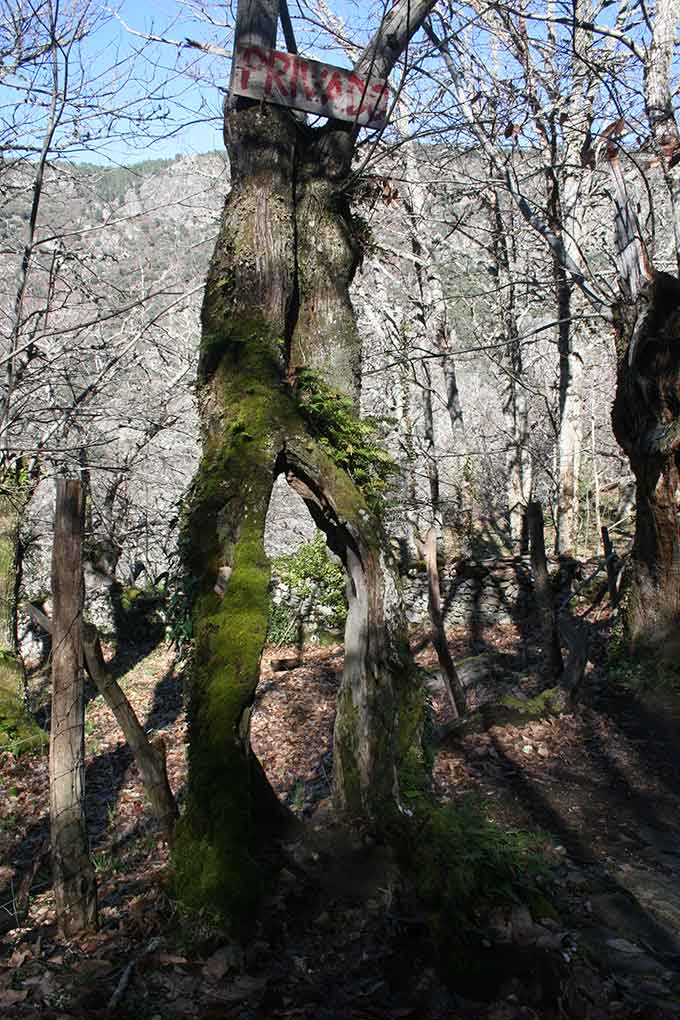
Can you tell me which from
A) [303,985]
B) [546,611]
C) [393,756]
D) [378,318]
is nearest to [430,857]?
[393,756]

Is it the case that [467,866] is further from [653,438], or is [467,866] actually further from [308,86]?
[653,438]

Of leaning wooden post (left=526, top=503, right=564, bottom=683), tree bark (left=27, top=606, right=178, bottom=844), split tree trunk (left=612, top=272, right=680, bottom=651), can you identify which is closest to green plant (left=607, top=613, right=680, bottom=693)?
split tree trunk (left=612, top=272, right=680, bottom=651)

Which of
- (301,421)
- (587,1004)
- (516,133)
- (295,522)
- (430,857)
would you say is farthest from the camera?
(295,522)

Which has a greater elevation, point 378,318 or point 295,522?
point 378,318

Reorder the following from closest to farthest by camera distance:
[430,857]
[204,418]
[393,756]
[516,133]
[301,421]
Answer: [430,857] → [393,756] → [301,421] → [204,418] → [516,133]

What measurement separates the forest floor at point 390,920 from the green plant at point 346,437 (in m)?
1.88

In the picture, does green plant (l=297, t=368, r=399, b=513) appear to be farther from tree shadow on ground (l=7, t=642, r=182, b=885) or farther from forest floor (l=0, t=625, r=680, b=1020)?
tree shadow on ground (l=7, t=642, r=182, b=885)

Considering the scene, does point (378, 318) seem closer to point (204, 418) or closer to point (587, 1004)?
point (204, 418)

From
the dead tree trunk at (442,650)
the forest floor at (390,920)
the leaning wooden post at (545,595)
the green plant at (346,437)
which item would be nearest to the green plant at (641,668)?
the forest floor at (390,920)

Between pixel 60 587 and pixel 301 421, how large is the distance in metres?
1.74

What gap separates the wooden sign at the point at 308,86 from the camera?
14.6ft

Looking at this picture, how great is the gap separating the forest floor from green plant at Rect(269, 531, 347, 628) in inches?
228

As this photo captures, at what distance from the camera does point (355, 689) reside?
391 cm

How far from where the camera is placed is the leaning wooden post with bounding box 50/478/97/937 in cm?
402
